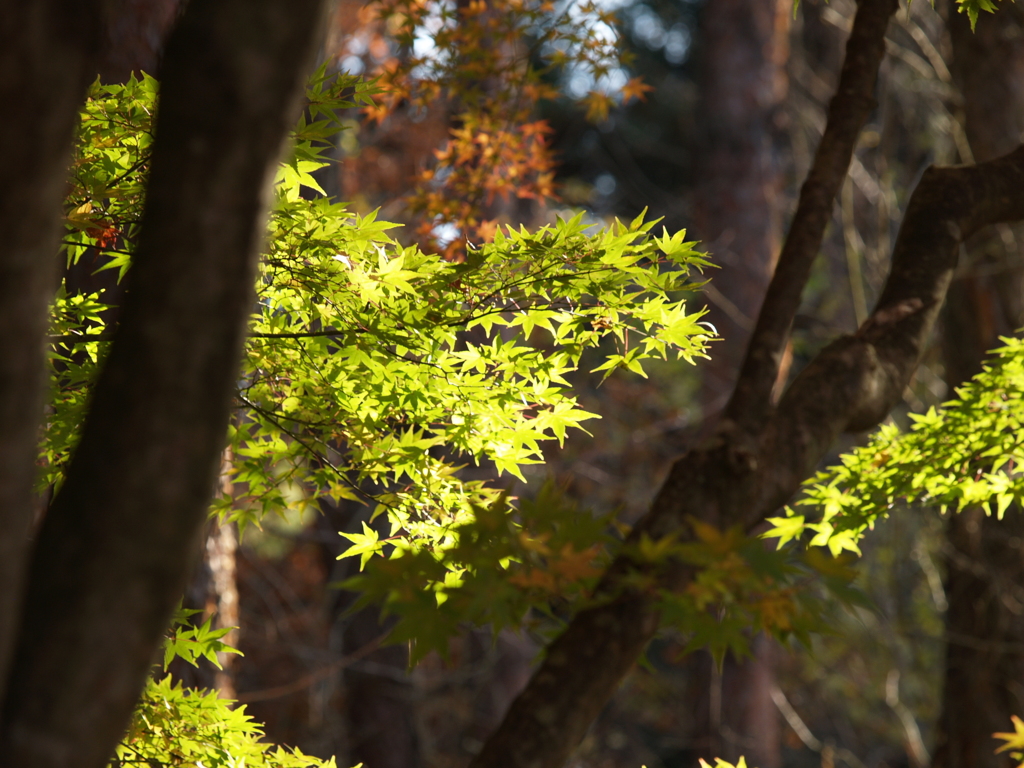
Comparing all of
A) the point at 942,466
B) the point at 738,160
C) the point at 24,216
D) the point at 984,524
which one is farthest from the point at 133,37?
the point at 738,160

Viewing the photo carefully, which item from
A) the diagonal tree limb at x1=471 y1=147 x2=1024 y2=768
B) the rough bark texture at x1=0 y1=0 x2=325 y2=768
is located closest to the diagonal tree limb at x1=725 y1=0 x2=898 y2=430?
the diagonal tree limb at x1=471 y1=147 x2=1024 y2=768

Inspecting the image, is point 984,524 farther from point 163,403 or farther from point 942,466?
point 163,403

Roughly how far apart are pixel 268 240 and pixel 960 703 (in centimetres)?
491

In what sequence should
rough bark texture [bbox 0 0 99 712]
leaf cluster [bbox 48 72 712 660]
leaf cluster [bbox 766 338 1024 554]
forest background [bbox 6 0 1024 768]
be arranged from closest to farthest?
rough bark texture [bbox 0 0 99 712], leaf cluster [bbox 48 72 712 660], leaf cluster [bbox 766 338 1024 554], forest background [bbox 6 0 1024 768]

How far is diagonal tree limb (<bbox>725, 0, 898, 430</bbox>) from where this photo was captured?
207 cm

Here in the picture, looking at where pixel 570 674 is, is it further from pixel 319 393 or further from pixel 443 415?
pixel 319 393

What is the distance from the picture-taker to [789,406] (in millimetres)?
2197

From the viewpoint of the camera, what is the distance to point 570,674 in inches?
60.3

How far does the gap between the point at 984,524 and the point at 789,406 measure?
372 centimetres

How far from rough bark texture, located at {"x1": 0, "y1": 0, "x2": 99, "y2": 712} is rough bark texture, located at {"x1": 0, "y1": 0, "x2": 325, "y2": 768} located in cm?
4

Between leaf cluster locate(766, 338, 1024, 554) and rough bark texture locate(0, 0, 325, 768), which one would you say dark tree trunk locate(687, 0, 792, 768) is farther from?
rough bark texture locate(0, 0, 325, 768)

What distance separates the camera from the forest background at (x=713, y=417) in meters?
5.09

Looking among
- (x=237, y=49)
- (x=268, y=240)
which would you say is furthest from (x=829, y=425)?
(x=237, y=49)

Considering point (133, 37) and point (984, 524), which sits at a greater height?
point (133, 37)
